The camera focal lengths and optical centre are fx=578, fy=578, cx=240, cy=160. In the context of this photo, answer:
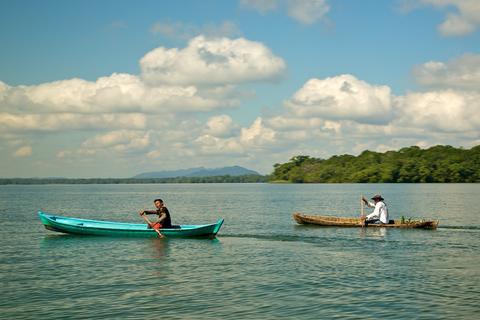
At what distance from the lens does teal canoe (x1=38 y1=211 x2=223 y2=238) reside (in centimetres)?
3475

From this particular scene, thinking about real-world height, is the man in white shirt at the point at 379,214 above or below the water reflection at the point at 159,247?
above

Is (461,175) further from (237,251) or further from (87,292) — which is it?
(87,292)

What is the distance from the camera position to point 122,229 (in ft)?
115

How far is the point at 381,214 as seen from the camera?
39.5 meters

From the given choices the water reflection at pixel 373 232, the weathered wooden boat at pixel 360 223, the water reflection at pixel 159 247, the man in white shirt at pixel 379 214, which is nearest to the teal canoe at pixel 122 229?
the water reflection at pixel 159 247

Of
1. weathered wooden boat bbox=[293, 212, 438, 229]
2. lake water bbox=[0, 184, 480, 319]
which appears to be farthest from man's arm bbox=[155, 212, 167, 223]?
weathered wooden boat bbox=[293, 212, 438, 229]

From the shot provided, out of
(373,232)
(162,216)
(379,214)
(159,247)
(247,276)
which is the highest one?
(162,216)

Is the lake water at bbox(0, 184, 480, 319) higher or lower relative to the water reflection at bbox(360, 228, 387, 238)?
lower

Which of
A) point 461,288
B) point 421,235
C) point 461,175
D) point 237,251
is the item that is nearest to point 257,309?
point 461,288

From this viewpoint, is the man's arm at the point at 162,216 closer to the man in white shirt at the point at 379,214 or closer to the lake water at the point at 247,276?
the lake water at the point at 247,276

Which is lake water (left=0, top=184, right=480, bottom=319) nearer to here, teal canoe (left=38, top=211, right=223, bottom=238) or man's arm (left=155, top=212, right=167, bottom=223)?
teal canoe (left=38, top=211, right=223, bottom=238)

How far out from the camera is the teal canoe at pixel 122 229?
114ft

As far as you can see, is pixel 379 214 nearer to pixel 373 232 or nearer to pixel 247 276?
pixel 373 232

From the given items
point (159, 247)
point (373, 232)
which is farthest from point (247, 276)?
point (373, 232)
